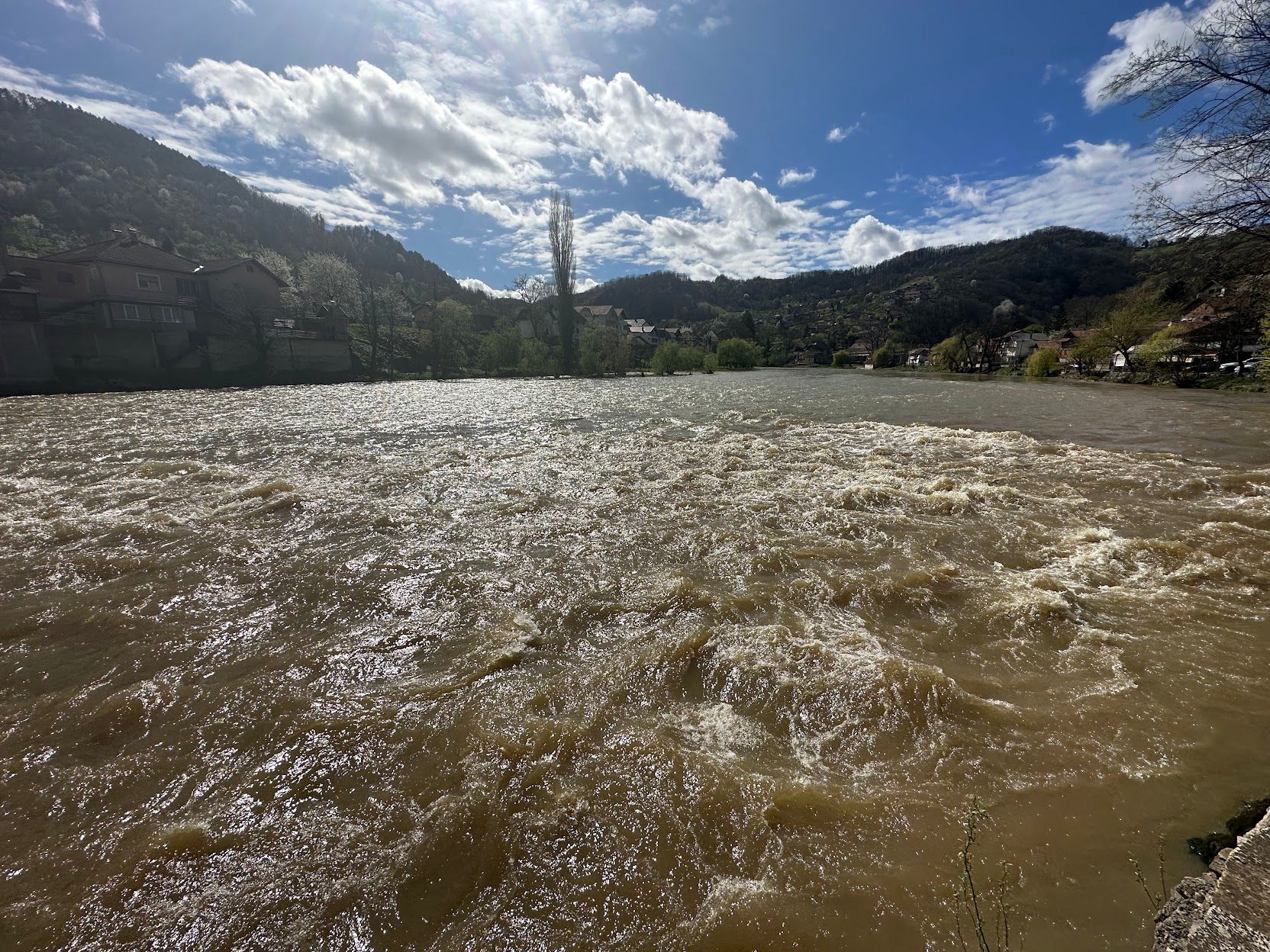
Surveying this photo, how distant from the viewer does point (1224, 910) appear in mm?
Result: 1728

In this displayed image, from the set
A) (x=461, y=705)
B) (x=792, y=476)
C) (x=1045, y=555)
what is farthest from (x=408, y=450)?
(x=1045, y=555)

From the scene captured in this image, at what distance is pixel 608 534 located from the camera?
7.38 meters

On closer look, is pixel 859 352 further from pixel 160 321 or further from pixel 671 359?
pixel 160 321

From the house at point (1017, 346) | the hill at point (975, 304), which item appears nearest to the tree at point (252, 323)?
the hill at point (975, 304)

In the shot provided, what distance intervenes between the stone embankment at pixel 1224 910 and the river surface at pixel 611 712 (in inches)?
17.1

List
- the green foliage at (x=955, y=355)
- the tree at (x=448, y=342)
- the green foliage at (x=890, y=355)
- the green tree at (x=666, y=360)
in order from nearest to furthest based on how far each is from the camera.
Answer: the tree at (x=448, y=342), the green tree at (x=666, y=360), the green foliage at (x=955, y=355), the green foliage at (x=890, y=355)

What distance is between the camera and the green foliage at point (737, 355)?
9981 centimetres

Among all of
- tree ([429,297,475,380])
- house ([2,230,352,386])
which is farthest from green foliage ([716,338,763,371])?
house ([2,230,352,386])

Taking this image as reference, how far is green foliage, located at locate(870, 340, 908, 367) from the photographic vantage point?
106750 millimetres

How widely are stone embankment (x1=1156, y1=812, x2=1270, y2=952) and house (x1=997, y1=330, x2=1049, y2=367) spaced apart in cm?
10286

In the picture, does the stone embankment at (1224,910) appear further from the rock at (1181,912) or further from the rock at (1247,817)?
the rock at (1247,817)

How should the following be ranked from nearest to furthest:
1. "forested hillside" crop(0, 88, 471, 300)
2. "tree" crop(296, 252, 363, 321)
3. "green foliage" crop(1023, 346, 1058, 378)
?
"green foliage" crop(1023, 346, 1058, 378) → "tree" crop(296, 252, 363, 321) → "forested hillside" crop(0, 88, 471, 300)

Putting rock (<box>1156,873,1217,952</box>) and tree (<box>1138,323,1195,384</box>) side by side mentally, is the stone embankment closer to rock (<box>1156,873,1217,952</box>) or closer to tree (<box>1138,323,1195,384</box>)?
rock (<box>1156,873,1217,952</box>)

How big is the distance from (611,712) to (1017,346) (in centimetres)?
10890
